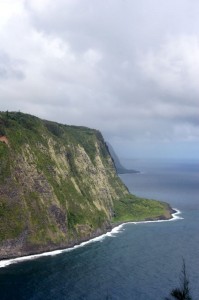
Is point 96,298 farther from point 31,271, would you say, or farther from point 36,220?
point 36,220

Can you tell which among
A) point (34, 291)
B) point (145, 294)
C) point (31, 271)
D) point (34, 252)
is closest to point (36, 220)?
point (34, 252)

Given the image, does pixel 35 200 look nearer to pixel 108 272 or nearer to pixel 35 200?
pixel 35 200

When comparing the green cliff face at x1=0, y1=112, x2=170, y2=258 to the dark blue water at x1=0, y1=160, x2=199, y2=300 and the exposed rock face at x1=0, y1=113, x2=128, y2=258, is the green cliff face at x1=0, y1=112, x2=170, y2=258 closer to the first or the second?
the exposed rock face at x1=0, y1=113, x2=128, y2=258

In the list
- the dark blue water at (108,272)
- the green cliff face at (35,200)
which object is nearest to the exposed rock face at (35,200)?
the green cliff face at (35,200)

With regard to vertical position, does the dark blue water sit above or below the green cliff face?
below

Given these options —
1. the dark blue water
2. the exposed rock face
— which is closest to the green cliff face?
the exposed rock face

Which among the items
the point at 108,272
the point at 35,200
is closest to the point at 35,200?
the point at 35,200

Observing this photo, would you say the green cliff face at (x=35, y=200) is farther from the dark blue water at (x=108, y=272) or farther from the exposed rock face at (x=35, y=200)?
the dark blue water at (x=108, y=272)

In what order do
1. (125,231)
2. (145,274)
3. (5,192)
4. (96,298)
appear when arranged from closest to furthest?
(96,298)
(145,274)
(5,192)
(125,231)

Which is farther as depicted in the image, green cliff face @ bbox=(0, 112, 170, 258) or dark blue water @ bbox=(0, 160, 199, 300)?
green cliff face @ bbox=(0, 112, 170, 258)

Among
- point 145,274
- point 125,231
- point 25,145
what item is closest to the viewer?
point 145,274

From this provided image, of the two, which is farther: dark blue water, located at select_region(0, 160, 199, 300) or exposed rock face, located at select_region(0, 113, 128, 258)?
exposed rock face, located at select_region(0, 113, 128, 258)
